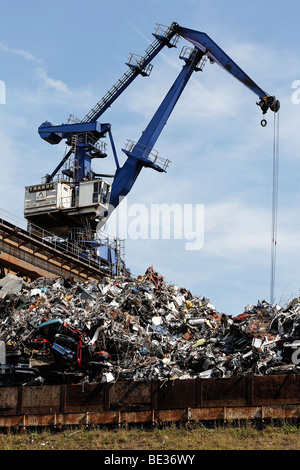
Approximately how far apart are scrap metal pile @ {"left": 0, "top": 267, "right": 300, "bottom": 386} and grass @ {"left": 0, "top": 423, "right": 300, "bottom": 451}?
1575mm

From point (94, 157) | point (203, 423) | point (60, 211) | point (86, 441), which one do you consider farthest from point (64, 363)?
point (94, 157)

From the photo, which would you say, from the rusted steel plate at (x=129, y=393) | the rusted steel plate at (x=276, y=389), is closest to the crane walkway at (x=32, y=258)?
the rusted steel plate at (x=129, y=393)

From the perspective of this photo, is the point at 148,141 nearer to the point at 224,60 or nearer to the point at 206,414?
the point at 224,60

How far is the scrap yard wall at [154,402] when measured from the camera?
1316cm

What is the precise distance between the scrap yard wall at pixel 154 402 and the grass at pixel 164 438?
243 millimetres

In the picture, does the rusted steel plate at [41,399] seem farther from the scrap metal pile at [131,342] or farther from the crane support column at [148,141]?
the crane support column at [148,141]

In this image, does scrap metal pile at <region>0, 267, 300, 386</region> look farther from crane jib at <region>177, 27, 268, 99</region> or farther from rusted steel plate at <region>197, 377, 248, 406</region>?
crane jib at <region>177, 27, 268, 99</region>

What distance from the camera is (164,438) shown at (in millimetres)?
12523

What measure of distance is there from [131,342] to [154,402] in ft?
7.52

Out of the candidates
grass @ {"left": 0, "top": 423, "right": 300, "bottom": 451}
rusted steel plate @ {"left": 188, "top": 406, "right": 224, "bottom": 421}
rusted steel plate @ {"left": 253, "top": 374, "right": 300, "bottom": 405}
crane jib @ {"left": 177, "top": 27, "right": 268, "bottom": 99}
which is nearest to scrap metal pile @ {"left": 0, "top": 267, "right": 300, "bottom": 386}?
rusted steel plate @ {"left": 253, "top": 374, "right": 300, "bottom": 405}

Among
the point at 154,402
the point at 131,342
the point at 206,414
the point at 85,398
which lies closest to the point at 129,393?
the point at 154,402

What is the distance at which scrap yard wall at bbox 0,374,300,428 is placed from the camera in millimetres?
13164

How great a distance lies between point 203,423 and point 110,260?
2377cm
